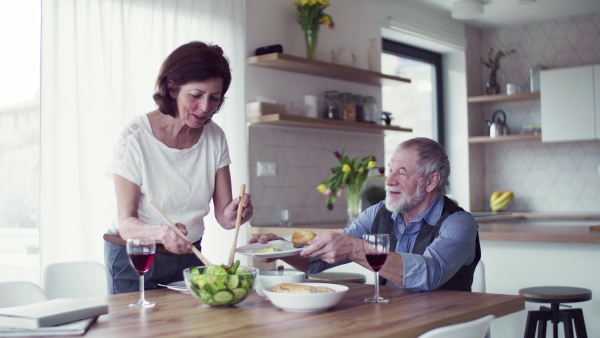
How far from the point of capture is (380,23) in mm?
5262

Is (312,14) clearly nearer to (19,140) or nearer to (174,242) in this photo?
(19,140)

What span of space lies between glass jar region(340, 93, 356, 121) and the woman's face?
94.1 inches

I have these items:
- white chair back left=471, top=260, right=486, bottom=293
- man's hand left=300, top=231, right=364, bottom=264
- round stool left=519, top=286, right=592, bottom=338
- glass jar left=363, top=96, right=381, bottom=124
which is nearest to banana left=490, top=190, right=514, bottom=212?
glass jar left=363, top=96, right=381, bottom=124

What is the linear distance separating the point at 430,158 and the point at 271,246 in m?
0.64

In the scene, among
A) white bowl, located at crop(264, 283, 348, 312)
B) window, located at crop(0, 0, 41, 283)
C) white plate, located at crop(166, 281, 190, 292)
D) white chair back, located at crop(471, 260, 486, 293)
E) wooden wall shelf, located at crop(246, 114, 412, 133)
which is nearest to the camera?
white bowl, located at crop(264, 283, 348, 312)

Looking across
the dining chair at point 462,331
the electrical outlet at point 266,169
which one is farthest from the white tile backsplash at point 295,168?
the dining chair at point 462,331

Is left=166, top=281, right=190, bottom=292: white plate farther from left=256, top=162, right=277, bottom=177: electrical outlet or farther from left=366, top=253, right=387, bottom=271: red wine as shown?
left=256, top=162, right=277, bottom=177: electrical outlet

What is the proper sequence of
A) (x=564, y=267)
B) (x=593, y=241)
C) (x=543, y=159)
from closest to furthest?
(x=593, y=241) → (x=564, y=267) → (x=543, y=159)

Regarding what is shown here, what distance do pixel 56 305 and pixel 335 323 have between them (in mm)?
633

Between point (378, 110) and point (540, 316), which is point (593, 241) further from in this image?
point (378, 110)

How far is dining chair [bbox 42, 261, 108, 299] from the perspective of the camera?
2.52 metres

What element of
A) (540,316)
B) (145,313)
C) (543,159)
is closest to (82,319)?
(145,313)

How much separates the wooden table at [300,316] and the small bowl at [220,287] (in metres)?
0.03

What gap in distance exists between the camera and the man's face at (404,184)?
237cm
